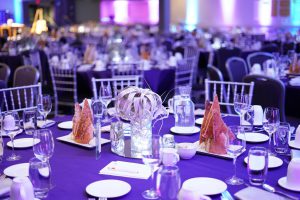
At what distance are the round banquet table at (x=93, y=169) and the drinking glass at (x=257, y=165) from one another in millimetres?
55

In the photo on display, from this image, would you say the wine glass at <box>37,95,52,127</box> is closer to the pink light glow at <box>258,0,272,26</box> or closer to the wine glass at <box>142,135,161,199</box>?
the wine glass at <box>142,135,161,199</box>

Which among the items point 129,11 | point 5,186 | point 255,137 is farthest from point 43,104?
point 129,11

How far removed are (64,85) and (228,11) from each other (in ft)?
33.1

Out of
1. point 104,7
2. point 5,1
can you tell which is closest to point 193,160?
Result: point 5,1

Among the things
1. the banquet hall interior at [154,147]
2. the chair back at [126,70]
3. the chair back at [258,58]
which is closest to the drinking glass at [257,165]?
the banquet hall interior at [154,147]

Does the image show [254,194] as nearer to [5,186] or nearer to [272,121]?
[272,121]

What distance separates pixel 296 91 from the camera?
411 cm

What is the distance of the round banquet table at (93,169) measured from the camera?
5.65ft

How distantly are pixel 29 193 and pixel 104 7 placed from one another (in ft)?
67.1

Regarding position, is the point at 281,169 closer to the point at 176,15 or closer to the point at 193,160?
the point at 193,160

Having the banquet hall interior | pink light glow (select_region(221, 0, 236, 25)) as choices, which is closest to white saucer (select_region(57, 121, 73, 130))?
the banquet hall interior

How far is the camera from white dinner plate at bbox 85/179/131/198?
5.46 ft

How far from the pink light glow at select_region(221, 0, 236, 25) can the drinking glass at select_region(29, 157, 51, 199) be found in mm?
13520

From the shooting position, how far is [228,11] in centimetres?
1464
